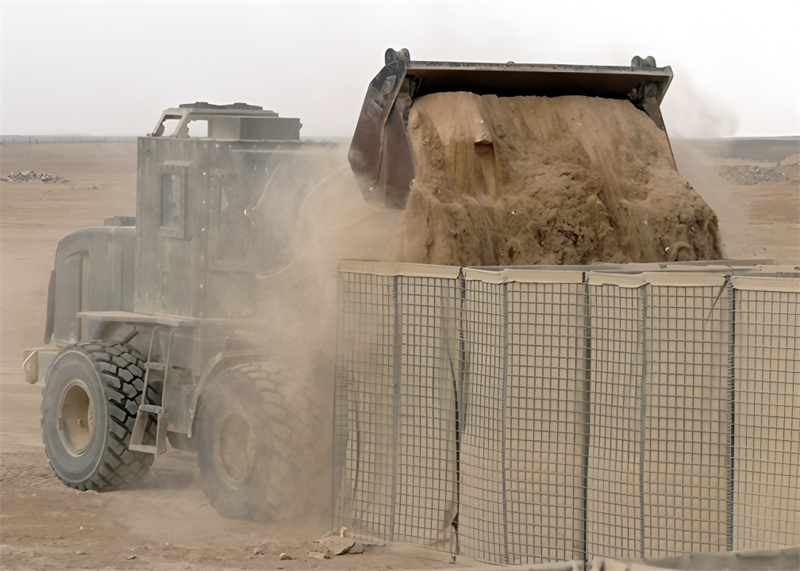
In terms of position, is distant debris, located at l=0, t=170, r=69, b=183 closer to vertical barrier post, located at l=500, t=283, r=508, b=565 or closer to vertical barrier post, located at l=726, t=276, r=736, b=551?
vertical barrier post, located at l=500, t=283, r=508, b=565

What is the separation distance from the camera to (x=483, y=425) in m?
8.94

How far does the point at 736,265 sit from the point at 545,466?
2.81m

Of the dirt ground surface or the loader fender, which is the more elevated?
the loader fender

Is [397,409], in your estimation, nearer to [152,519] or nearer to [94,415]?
[152,519]

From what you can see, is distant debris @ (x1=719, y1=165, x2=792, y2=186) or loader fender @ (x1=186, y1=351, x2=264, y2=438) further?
distant debris @ (x1=719, y1=165, x2=792, y2=186)

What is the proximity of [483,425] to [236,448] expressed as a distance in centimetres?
285

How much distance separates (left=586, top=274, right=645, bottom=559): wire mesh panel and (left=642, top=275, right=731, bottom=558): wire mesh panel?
0.25ft

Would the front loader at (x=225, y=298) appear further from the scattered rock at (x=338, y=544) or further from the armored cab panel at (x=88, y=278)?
the scattered rock at (x=338, y=544)

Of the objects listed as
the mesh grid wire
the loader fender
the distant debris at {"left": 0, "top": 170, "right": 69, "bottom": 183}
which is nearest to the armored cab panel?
the loader fender

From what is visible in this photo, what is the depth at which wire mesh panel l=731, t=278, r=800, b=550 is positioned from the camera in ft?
26.1

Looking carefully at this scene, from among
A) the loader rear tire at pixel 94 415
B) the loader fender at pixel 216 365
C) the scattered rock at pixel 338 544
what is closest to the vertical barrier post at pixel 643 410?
the scattered rock at pixel 338 544

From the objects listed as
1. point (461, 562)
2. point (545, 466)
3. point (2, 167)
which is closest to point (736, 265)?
point (545, 466)

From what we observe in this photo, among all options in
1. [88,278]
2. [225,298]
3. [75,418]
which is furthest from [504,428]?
[88,278]

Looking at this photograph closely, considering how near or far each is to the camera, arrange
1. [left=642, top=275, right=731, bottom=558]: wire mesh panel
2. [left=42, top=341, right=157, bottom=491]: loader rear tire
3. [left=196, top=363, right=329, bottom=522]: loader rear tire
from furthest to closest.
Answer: [left=42, top=341, right=157, bottom=491]: loader rear tire
[left=196, top=363, right=329, bottom=522]: loader rear tire
[left=642, top=275, right=731, bottom=558]: wire mesh panel
